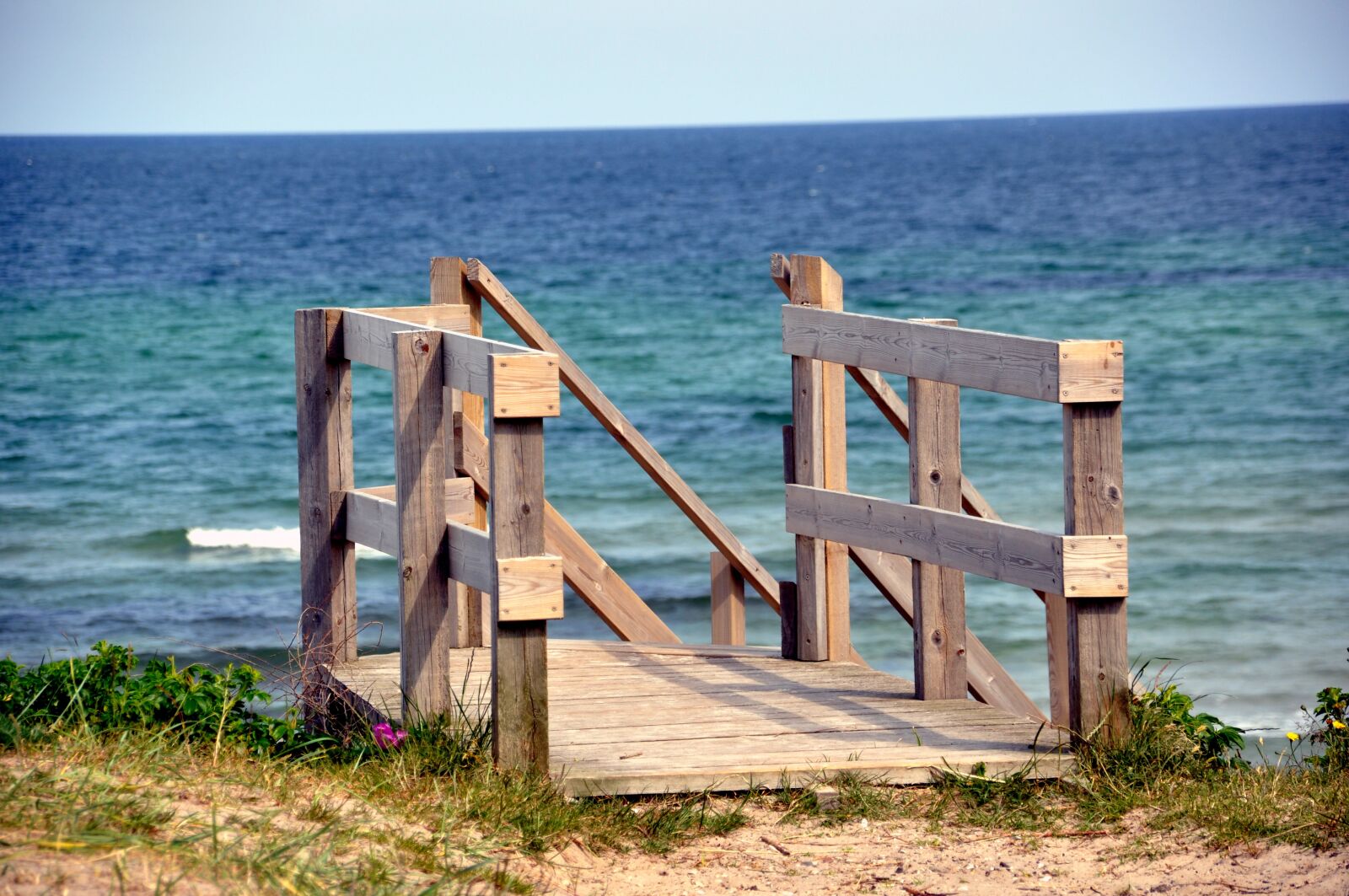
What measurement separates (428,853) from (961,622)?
2.38 meters

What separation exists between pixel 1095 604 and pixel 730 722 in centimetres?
138

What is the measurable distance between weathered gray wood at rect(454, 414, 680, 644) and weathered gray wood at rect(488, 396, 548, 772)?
1.55m

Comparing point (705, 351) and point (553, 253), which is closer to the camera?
point (705, 351)

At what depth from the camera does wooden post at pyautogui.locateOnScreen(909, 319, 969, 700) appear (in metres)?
4.97

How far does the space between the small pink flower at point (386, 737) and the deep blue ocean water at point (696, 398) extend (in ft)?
9.50

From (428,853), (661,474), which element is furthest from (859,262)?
(428,853)

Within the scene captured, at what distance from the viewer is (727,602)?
6.96 m

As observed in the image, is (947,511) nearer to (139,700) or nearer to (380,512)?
(380,512)

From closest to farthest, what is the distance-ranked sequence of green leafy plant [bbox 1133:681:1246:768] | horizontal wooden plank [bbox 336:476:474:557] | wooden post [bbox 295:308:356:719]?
green leafy plant [bbox 1133:681:1246:768] → horizontal wooden plank [bbox 336:476:474:557] → wooden post [bbox 295:308:356:719]

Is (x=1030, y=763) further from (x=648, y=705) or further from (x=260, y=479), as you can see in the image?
(x=260, y=479)

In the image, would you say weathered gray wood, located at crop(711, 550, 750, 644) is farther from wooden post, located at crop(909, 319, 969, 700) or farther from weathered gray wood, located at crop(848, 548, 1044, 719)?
wooden post, located at crop(909, 319, 969, 700)

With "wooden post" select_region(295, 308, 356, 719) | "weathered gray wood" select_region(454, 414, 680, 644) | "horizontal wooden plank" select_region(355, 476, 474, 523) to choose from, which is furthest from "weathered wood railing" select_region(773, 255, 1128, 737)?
"wooden post" select_region(295, 308, 356, 719)

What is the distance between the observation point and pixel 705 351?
1016 inches

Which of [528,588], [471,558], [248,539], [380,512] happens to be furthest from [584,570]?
[248,539]
